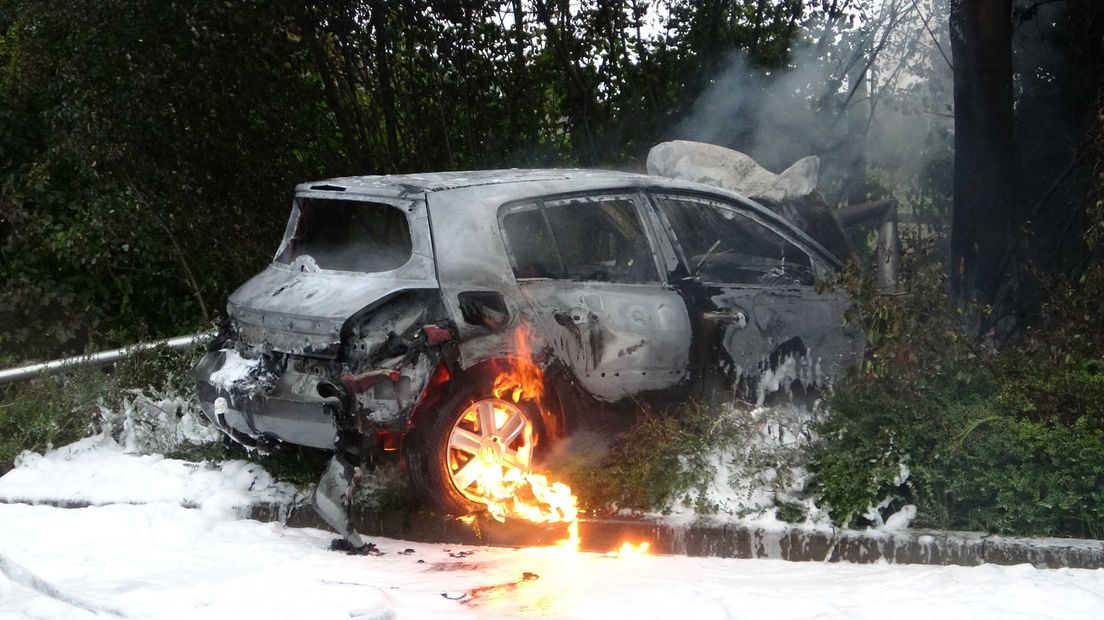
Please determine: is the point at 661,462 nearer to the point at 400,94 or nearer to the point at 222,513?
the point at 222,513

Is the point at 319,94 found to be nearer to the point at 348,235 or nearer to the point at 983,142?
the point at 348,235

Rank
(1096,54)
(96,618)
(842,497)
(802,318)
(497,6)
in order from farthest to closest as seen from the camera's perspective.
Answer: (497,6)
(1096,54)
(802,318)
(842,497)
(96,618)

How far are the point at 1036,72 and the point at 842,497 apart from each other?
16.2ft

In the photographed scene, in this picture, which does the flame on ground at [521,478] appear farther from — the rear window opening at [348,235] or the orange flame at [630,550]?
the rear window opening at [348,235]

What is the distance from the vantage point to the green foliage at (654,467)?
6.94m

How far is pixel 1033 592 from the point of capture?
5691mm

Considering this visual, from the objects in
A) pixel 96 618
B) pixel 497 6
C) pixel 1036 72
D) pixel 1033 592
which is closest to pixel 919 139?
pixel 1036 72

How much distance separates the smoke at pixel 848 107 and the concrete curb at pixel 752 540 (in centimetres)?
522

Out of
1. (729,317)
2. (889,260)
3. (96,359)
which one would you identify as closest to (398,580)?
(729,317)

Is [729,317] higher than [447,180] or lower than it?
lower

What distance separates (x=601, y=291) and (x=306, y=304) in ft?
5.21

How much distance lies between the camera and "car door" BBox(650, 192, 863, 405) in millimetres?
7730

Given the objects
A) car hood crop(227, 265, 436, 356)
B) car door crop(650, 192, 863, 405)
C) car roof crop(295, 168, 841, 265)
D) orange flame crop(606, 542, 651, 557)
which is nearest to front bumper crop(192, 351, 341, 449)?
car hood crop(227, 265, 436, 356)

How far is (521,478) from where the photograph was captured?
7.07 metres
